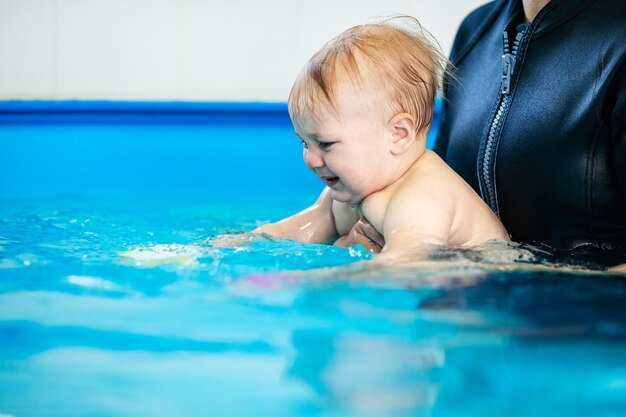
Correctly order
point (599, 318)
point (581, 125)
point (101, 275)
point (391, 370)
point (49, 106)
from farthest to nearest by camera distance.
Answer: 1. point (49, 106)
2. point (581, 125)
3. point (101, 275)
4. point (599, 318)
5. point (391, 370)

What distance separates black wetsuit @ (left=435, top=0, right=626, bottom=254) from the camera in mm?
1368

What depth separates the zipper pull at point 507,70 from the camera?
5.07ft

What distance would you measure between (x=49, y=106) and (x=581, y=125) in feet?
6.53

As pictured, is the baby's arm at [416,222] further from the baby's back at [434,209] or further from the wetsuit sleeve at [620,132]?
the wetsuit sleeve at [620,132]

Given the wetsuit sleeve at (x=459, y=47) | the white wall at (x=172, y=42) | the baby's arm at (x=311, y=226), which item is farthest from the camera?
the white wall at (x=172, y=42)

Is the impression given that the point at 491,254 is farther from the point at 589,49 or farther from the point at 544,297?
the point at 589,49

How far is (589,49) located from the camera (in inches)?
55.5

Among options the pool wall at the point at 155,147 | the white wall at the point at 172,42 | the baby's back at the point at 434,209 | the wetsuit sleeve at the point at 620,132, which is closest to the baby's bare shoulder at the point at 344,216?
the baby's back at the point at 434,209

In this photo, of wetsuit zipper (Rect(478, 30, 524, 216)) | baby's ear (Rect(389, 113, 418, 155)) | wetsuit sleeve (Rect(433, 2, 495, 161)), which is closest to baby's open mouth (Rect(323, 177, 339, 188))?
baby's ear (Rect(389, 113, 418, 155))

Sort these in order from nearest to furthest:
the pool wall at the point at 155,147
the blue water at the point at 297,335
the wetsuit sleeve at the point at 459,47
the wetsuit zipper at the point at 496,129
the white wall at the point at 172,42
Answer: the blue water at the point at 297,335 < the wetsuit zipper at the point at 496,129 < the wetsuit sleeve at the point at 459,47 < the pool wall at the point at 155,147 < the white wall at the point at 172,42

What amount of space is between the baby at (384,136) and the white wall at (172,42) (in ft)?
6.64

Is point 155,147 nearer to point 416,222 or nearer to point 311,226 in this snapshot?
point 311,226

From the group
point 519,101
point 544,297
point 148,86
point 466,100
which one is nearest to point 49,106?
point 148,86

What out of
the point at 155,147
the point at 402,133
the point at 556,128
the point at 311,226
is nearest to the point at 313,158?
the point at 402,133
